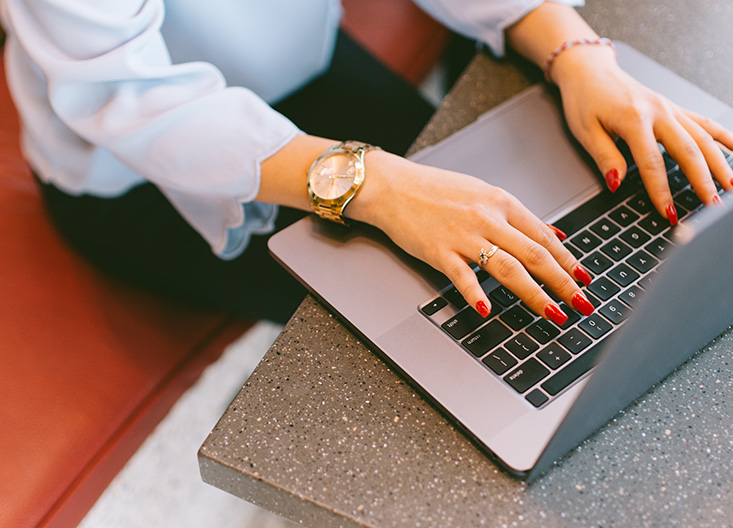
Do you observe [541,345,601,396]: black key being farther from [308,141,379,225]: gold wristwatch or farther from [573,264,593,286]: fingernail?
[308,141,379,225]: gold wristwatch

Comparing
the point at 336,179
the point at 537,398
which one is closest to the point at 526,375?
the point at 537,398

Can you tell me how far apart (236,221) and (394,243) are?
22 cm

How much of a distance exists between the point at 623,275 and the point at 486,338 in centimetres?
13

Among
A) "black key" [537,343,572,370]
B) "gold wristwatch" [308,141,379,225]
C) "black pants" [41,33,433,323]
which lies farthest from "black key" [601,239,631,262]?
"black pants" [41,33,433,323]

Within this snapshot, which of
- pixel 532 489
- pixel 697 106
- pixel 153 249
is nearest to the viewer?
pixel 532 489

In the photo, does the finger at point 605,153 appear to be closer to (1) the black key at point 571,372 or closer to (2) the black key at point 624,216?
(2) the black key at point 624,216

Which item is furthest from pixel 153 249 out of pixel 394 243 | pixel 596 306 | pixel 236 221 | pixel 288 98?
pixel 596 306

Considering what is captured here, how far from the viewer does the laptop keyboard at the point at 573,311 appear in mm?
414

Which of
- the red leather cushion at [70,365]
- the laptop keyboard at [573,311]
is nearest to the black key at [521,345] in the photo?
the laptop keyboard at [573,311]

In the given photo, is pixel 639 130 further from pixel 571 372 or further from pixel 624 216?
pixel 571 372

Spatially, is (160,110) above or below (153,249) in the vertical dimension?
above

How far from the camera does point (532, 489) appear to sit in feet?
1.25

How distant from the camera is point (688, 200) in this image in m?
0.54

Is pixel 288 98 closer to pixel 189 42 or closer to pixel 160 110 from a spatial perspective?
pixel 189 42
